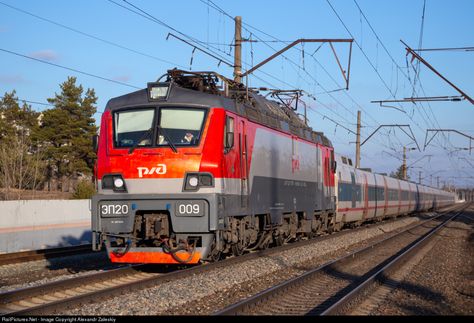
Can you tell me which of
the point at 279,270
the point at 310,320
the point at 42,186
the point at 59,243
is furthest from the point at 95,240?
the point at 42,186

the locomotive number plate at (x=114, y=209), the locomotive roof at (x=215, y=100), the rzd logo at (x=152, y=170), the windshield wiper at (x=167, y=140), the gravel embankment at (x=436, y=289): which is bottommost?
the gravel embankment at (x=436, y=289)

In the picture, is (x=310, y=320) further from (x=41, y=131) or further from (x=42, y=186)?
(x=42, y=186)

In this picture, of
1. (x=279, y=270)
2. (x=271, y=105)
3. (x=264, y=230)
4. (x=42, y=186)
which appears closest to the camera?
(x=279, y=270)

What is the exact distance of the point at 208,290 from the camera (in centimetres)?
997

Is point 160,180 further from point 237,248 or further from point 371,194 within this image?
point 371,194

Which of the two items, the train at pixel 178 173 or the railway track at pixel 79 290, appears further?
the train at pixel 178 173

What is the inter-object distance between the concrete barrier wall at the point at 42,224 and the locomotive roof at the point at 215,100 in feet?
31.8

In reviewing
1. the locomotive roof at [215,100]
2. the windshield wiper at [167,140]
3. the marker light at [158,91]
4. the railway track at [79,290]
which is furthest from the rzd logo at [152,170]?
the railway track at [79,290]

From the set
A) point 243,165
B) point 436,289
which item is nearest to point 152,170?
point 243,165

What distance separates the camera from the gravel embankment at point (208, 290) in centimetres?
838

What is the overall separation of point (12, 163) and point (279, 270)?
1145 inches

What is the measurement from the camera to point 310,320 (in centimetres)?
736

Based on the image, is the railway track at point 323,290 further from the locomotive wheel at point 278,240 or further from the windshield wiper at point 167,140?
the windshield wiper at point 167,140

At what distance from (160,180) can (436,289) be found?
5497 millimetres
